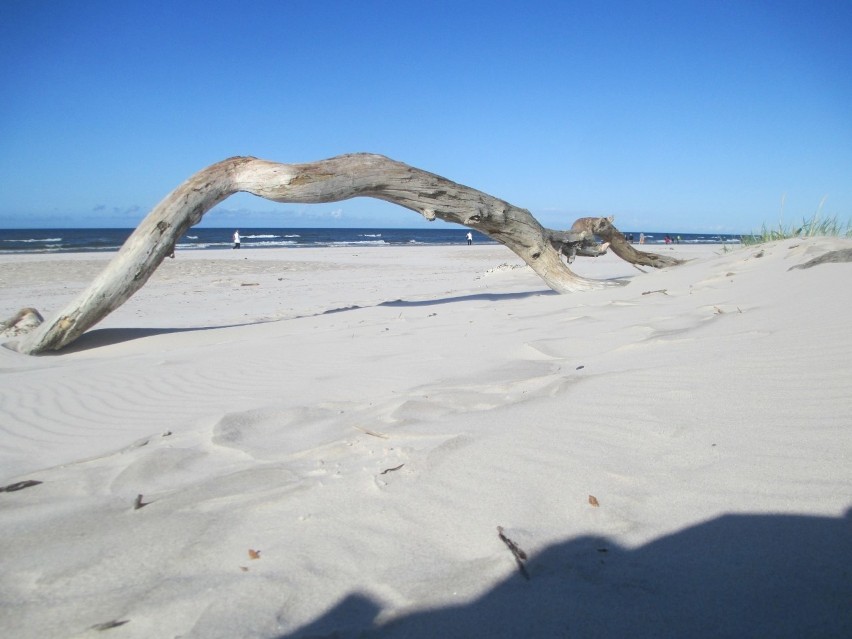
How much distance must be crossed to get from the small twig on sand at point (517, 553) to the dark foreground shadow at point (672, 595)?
0.06 ft

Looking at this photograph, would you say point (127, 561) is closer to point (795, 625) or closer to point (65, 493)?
A: point (65, 493)

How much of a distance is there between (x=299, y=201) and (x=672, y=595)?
600cm

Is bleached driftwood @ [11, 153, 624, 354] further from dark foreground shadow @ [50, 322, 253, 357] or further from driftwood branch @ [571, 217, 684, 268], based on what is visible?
driftwood branch @ [571, 217, 684, 268]

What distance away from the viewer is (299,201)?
673 cm

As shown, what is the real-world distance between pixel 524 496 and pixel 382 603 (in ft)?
2.19

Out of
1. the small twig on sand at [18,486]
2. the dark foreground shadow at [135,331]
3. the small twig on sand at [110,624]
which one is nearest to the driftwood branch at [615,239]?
the dark foreground shadow at [135,331]

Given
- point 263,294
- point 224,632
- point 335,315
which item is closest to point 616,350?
point 224,632

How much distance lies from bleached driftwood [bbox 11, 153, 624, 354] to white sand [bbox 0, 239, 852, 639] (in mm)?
1763

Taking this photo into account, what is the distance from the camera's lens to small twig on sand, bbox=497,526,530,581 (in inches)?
63.3

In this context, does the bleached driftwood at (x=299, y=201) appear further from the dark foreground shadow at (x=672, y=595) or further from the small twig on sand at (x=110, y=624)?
the dark foreground shadow at (x=672, y=595)

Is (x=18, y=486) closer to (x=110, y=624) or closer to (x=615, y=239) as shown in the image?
(x=110, y=624)

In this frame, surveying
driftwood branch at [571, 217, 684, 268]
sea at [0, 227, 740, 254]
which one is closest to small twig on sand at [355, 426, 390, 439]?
driftwood branch at [571, 217, 684, 268]

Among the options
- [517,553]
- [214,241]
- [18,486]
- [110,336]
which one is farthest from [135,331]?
[214,241]

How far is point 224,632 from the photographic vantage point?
145cm
